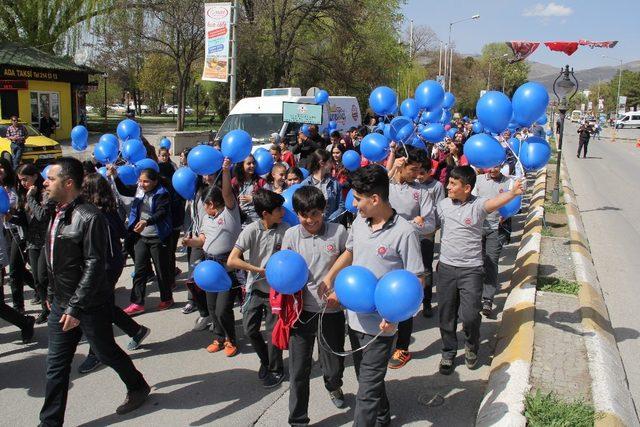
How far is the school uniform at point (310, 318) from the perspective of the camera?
3.66 metres

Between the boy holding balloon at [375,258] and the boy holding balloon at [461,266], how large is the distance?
1284 mm

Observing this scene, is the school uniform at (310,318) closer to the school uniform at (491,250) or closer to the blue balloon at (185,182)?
the blue balloon at (185,182)

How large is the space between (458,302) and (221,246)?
213 centimetres

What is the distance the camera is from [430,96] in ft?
25.0

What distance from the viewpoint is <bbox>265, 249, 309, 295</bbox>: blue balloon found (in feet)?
11.1

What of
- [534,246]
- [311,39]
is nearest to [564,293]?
[534,246]

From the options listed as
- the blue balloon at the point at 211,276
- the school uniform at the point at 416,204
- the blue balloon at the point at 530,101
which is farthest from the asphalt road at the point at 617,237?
the blue balloon at the point at 211,276

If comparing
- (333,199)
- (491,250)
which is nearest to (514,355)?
(491,250)

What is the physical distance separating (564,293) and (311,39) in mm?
30398

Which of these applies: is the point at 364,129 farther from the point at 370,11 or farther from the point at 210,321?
the point at 370,11

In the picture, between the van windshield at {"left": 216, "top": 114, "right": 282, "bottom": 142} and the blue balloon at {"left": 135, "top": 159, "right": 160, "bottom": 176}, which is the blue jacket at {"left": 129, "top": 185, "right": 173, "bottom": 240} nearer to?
the blue balloon at {"left": 135, "top": 159, "right": 160, "bottom": 176}

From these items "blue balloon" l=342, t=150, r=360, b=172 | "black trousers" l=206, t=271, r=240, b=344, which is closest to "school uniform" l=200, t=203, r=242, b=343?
"black trousers" l=206, t=271, r=240, b=344

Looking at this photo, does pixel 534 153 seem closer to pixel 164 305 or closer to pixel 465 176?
pixel 465 176

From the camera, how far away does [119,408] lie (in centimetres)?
411
